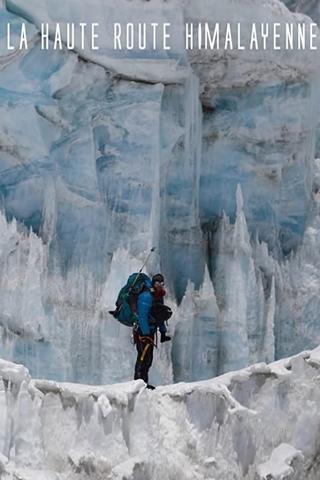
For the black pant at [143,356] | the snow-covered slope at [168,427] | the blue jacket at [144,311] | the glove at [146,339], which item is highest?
the blue jacket at [144,311]

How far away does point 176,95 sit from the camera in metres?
13.3

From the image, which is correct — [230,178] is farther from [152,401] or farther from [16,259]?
[152,401]

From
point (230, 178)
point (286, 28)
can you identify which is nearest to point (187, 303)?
point (230, 178)

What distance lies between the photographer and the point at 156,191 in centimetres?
1290

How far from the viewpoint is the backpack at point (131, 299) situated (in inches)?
385

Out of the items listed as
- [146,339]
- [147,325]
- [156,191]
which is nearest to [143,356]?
[146,339]

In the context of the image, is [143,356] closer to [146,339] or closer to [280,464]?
[146,339]

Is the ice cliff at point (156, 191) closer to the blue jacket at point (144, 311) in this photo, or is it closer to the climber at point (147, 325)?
the climber at point (147, 325)

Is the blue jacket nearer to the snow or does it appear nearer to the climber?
the climber

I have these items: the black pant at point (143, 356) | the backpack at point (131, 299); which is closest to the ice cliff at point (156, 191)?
the backpack at point (131, 299)

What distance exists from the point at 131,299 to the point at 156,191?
132 inches

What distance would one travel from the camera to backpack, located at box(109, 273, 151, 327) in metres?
9.79

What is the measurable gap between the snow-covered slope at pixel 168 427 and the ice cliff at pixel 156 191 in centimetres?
353

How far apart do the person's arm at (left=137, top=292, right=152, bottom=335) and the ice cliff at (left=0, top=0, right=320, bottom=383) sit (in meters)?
2.72
